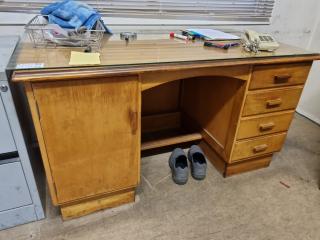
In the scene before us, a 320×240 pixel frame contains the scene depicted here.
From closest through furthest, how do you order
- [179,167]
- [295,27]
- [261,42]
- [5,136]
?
[5,136] < [261,42] < [179,167] < [295,27]

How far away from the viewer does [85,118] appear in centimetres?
98

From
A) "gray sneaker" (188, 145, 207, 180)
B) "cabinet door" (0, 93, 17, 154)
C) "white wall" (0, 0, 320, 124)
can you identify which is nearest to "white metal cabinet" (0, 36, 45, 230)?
"cabinet door" (0, 93, 17, 154)

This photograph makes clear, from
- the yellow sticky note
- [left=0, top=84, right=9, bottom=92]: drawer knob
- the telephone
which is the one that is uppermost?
the telephone

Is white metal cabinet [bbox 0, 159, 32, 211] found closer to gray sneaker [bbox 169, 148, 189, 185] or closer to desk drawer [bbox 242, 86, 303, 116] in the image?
gray sneaker [bbox 169, 148, 189, 185]

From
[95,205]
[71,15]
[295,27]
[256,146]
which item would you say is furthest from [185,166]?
[295,27]

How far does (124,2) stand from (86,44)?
548 mm

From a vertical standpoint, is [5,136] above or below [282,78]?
below

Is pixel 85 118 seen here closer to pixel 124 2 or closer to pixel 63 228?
pixel 63 228

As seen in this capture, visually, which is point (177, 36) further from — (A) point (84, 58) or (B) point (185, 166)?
(B) point (185, 166)

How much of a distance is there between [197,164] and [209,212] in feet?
1.02

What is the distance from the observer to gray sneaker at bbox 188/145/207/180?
4.99 ft

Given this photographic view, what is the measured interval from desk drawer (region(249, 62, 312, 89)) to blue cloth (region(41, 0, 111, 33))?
0.81m

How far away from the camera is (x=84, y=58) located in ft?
3.07

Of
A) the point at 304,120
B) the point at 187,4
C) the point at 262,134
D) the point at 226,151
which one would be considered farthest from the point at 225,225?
the point at 304,120
